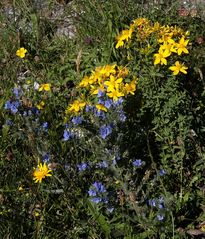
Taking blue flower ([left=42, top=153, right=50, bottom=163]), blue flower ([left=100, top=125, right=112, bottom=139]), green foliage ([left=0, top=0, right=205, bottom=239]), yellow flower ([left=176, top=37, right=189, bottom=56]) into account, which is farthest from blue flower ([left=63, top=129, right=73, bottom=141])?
yellow flower ([left=176, top=37, right=189, bottom=56])

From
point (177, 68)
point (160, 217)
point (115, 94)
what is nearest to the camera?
point (160, 217)

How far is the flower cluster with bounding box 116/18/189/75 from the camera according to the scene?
3.11 metres

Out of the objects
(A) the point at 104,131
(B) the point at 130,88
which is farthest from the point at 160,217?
(B) the point at 130,88

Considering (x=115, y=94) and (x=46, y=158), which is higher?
(x=115, y=94)

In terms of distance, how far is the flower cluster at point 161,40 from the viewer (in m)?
3.11

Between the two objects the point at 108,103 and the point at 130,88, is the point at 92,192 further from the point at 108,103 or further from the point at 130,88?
the point at 130,88

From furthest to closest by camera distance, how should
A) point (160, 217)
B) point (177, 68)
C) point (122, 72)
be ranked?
point (122, 72)
point (177, 68)
point (160, 217)

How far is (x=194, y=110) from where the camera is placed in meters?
3.33

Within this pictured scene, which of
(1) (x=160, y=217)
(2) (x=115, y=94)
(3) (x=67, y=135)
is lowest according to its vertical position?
(1) (x=160, y=217)

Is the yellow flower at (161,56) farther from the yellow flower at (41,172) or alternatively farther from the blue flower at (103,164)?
the yellow flower at (41,172)

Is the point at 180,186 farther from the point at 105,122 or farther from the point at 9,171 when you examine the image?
the point at 9,171

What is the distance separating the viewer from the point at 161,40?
10.5 ft

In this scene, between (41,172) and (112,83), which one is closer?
(41,172)

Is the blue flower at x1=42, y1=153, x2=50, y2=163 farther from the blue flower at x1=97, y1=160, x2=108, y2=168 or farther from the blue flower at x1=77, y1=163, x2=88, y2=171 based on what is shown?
the blue flower at x1=97, y1=160, x2=108, y2=168
